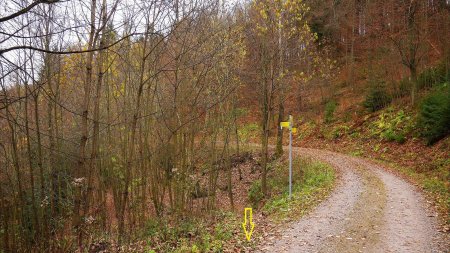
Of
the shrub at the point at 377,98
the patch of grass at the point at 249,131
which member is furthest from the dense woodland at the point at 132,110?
the patch of grass at the point at 249,131

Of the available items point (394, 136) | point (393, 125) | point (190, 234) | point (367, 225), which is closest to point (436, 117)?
point (394, 136)

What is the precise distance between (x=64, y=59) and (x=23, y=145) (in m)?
A: 3.40

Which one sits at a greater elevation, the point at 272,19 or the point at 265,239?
the point at 272,19

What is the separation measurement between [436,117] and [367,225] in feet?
32.8

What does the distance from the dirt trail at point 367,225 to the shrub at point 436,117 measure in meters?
4.94

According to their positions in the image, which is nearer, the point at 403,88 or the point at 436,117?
the point at 436,117

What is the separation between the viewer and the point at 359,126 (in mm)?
22391

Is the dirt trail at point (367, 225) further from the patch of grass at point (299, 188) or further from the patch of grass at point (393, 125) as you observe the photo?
the patch of grass at point (393, 125)

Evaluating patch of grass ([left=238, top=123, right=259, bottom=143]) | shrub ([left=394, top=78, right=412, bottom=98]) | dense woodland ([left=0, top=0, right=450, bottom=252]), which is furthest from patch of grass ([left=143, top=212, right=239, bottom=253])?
patch of grass ([left=238, top=123, right=259, bottom=143])

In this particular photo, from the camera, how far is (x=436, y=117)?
15.4 m

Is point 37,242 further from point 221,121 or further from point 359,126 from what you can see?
point 359,126

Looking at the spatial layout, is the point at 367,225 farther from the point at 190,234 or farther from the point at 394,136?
the point at 394,136

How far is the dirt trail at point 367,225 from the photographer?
22.4 feet

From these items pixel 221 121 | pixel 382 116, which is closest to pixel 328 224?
pixel 221 121
